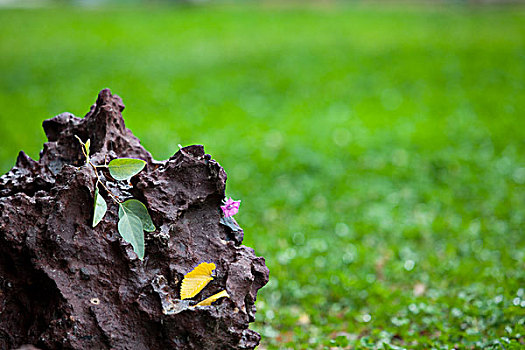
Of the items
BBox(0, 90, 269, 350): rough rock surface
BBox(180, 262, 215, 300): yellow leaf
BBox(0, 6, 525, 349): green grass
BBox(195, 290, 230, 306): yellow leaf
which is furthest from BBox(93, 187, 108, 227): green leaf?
BBox(0, 6, 525, 349): green grass

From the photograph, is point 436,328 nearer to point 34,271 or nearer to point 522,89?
point 34,271

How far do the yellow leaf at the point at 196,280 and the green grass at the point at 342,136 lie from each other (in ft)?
4.41

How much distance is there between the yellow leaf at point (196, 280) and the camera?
2.28 meters

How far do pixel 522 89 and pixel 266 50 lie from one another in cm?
600

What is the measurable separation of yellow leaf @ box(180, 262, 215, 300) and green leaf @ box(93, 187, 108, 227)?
16.7 inches

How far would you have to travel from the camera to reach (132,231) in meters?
2.29

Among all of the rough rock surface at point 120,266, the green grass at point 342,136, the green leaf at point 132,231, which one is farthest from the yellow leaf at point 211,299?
the green grass at point 342,136

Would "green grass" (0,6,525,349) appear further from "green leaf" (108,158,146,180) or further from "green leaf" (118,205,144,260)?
"green leaf" (108,158,146,180)

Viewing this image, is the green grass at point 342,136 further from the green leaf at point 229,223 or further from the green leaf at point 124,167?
the green leaf at point 124,167

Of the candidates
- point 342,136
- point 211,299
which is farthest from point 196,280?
point 342,136

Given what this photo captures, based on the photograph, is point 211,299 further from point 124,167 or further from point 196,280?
point 124,167

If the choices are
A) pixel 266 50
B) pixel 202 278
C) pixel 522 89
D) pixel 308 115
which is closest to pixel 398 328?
pixel 202 278

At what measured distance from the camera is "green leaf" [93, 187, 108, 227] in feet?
7.36

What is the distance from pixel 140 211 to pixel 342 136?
650 cm
